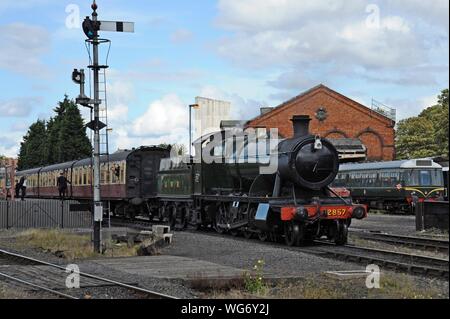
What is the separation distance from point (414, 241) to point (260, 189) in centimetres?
471

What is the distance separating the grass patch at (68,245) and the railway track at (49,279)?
1.42 metres

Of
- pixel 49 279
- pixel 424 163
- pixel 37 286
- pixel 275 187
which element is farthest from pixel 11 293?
pixel 424 163

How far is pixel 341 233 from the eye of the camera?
17.0 meters

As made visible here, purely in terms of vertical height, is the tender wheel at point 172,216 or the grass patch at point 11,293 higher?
the tender wheel at point 172,216

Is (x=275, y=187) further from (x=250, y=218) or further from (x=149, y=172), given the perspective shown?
(x=149, y=172)

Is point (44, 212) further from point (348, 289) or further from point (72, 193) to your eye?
point (348, 289)

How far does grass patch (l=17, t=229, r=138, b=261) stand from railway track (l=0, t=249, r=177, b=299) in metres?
1.42

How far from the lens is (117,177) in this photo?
2964 centimetres

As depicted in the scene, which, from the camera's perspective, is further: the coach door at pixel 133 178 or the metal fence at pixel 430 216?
the coach door at pixel 133 178

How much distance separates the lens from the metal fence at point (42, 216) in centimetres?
2483

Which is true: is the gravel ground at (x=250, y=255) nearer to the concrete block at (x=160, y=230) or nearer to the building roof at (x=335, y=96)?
the concrete block at (x=160, y=230)

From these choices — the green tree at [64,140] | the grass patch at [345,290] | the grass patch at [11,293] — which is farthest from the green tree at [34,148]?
the grass patch at [345,290]

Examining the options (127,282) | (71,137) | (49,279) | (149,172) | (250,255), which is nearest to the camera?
(127,282)
